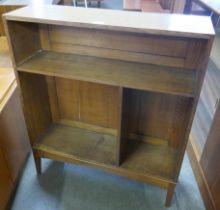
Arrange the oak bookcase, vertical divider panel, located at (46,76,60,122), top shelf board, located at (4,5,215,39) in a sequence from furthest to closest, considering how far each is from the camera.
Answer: vertical divider panel, located at (46,76,60,122), the oak bookcase, top shelf board, located at (4,5,215,39)

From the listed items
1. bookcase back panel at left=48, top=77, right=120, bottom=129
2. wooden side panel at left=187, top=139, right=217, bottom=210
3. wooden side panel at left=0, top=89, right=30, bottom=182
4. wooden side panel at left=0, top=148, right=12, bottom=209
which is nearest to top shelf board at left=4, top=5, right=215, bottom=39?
bookcase back panel at left=48, top=77, right=120, bottom=129

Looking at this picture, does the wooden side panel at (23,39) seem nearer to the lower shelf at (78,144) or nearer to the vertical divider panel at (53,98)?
the vertical divider panel at (53,98)

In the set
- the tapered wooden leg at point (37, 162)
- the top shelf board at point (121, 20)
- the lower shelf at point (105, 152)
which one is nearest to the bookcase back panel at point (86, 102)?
the lower shelf at point (105, 152)

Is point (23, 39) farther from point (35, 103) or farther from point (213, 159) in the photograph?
point (213, 159)

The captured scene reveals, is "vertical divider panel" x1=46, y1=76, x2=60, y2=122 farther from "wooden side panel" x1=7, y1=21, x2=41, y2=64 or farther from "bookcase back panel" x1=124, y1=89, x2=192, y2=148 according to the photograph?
"bookcase back panel" x1=124, y1=89, x2=192, y2=148

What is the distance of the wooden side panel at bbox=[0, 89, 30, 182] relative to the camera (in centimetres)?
148

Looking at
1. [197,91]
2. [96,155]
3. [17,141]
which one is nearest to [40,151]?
[17,141]

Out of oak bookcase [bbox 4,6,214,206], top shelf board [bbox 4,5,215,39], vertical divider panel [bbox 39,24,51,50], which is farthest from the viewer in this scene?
vertical divider panel [bbox 39,24,51,50]

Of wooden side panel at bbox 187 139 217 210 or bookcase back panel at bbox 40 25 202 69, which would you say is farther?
wooden side panel at bbox 187 139 217 210

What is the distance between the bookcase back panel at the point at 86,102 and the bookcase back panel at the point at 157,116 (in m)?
0.13

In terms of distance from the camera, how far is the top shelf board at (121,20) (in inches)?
38.6

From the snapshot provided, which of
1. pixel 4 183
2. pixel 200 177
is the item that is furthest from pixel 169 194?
pixel 4 183

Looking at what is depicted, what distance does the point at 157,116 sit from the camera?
158cm

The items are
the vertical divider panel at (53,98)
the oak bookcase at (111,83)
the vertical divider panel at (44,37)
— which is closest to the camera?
the oak bookcase at (111,83)
